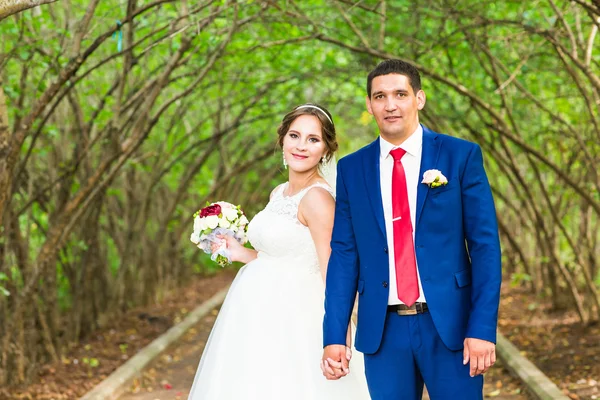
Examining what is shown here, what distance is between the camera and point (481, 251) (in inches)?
135

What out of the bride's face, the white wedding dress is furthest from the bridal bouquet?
the bride's face

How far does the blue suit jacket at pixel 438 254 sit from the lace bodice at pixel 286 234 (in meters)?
0.95

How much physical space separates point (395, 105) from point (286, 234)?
53.5 inches

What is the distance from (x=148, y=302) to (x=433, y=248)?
10.3 metres

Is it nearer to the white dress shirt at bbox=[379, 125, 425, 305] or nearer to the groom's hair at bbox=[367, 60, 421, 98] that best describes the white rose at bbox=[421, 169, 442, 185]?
the white dress shirt at bbox=[379, 125, 425, 305]

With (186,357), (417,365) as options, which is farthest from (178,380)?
(417,365)

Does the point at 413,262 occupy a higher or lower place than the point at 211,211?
lower

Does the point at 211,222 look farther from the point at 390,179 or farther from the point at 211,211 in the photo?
the point at 390,179

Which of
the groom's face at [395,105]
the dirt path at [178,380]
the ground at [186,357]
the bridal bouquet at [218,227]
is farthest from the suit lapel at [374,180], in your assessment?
the dirt path at [178,380]

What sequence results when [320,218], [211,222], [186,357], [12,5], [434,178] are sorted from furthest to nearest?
[186,357], [211,222], [320,218], [12,5], [434,178]

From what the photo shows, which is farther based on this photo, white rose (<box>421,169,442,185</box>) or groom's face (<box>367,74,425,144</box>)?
groom's face (<box>367,74,425,144</box>)

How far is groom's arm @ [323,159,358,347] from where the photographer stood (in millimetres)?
3672

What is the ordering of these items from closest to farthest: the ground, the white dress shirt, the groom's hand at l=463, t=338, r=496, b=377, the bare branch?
the groom's hand at l=463, t=338, r=496, b=377
the white dress shirt
the bare branch
the ground

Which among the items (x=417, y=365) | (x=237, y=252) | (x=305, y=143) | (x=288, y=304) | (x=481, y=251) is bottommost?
(x=417, y=365)
